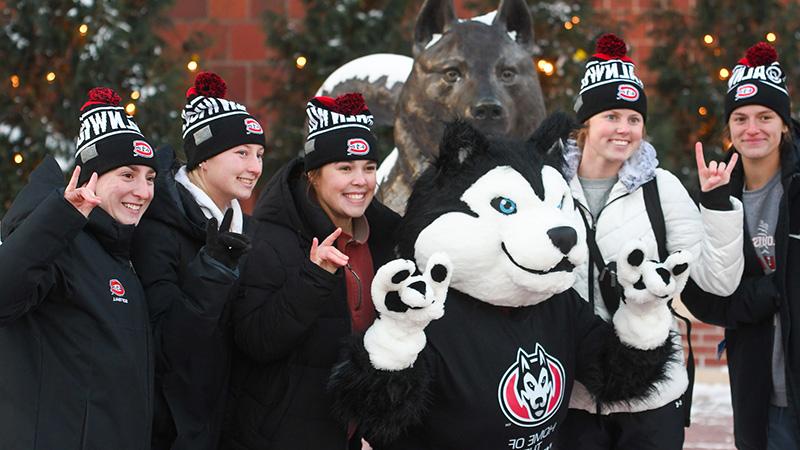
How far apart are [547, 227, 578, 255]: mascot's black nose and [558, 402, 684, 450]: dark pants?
75 cm

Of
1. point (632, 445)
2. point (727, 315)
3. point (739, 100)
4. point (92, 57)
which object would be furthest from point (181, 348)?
point (92, 57)

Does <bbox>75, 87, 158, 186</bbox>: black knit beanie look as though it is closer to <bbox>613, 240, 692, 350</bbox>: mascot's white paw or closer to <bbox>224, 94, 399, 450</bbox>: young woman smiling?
<bbox>224, 94, 399, 450</bbox>: young woman smiling

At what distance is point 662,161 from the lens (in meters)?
8.43

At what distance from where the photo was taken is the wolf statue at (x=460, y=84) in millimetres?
4934

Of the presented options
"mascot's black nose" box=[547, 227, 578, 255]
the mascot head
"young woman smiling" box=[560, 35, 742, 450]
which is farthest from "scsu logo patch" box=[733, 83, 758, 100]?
"mascot's black nose" box=[547, 227, 578, 255]

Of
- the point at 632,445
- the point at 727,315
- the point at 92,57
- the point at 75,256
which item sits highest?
the point at 92,57

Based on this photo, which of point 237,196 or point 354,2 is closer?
point 237,196

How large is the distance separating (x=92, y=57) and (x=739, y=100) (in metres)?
4.70

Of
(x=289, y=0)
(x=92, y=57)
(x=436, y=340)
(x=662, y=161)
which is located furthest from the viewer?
(x=289, y=0)

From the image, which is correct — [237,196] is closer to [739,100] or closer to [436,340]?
[436,340]

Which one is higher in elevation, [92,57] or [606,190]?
[92,57]

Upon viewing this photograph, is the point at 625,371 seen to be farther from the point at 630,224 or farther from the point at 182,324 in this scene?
the point at 182,324

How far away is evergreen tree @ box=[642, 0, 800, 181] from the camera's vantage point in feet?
28.3

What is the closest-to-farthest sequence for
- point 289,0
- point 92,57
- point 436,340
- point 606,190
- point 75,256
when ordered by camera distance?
point 75,256 < point 436,340 < point 606,190 < point 92,57 < point 289,0
